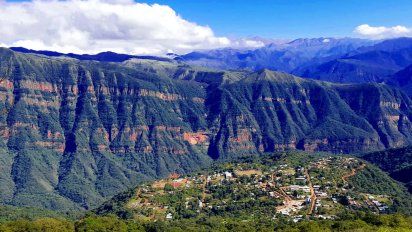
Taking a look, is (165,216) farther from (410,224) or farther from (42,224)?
(410,224)

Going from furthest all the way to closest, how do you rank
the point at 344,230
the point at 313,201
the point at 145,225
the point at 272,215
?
1. the point at 313,201
2. the point at 272,215
3. the point at 145,225
4. the point at 344,230

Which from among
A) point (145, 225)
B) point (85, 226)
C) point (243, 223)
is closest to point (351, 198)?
point (243, 223)

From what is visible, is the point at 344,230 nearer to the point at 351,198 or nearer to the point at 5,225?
the point at 351,198

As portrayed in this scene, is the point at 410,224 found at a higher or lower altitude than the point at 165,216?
higher

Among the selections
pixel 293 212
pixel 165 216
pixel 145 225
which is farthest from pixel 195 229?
pixel 293 212

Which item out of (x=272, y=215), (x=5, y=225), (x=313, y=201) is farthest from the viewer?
(x=313, y=201)

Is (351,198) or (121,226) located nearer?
(121,226)
